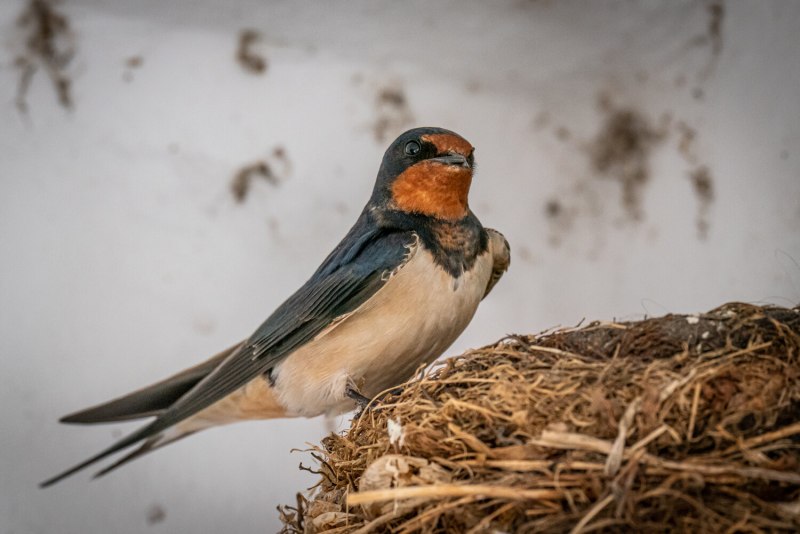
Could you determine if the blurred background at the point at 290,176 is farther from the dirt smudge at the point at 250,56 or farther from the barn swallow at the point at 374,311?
the barn swallow at the point at 374,311

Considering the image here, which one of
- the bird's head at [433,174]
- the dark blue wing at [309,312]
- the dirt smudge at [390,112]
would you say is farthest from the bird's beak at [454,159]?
the dirt smudge at [390,112]

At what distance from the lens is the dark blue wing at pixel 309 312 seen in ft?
4.15

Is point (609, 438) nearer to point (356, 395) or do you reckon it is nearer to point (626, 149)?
point (356, 395)

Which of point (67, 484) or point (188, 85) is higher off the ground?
point (188, 85)

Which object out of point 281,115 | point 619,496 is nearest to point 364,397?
point 619,496

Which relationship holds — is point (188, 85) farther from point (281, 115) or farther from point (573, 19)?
point (573, 19)

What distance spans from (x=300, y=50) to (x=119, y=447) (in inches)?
36.7

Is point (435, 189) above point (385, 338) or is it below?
above

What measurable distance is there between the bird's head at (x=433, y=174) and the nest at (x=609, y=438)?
338mm

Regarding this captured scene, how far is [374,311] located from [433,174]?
237 millimetres

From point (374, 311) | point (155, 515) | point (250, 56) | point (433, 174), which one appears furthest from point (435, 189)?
point (155, 515)

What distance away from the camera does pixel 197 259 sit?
181 centimetres

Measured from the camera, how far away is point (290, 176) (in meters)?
1.86

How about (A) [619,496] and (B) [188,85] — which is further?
(B) [188,85]
